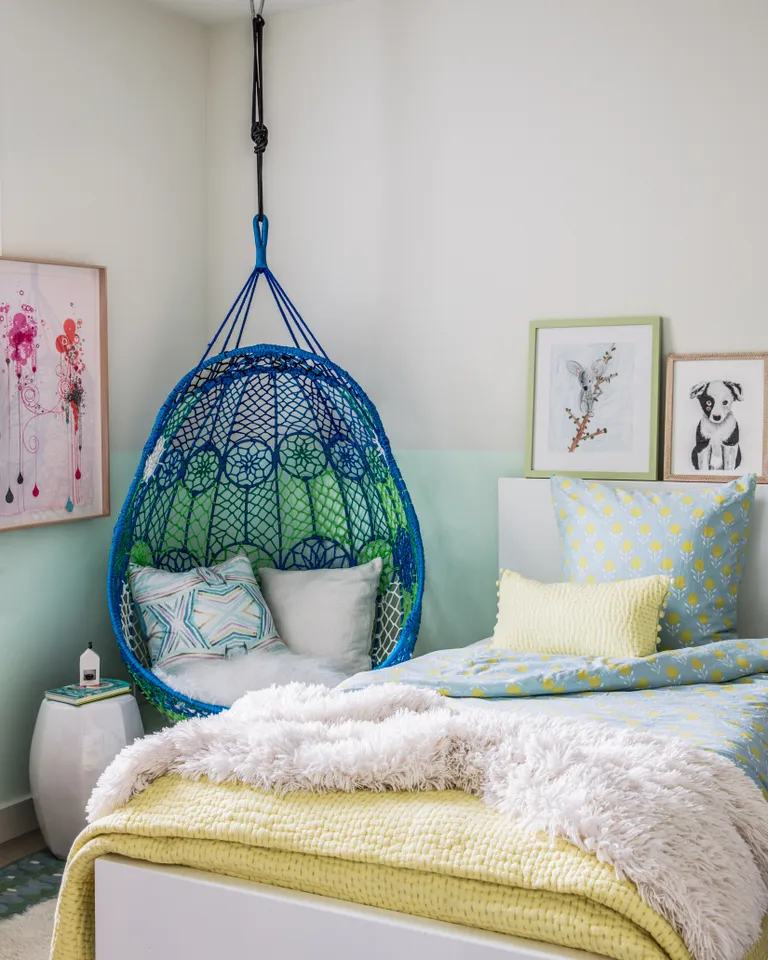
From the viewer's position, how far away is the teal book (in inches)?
112

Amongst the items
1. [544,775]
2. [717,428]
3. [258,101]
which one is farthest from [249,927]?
[258,101]

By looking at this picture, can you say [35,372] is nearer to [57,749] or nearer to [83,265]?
[83,265]

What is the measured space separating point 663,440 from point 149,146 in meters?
1.95

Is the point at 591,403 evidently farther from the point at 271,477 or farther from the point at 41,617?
the point at 41,617

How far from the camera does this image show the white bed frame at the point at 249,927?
1483 mm

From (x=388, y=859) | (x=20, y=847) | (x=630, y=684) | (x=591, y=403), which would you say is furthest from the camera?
(x=591, y=403)

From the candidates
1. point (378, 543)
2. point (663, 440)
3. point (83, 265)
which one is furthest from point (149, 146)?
point (663, 440)

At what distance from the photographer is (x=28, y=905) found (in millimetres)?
2541

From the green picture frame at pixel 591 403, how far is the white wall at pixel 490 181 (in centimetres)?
6

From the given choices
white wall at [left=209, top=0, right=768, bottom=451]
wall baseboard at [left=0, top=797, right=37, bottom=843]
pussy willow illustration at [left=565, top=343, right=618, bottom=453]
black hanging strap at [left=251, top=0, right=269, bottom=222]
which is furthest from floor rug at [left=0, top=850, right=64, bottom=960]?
black hanging strap at [left=251, top=0, right=269, bottom=222]

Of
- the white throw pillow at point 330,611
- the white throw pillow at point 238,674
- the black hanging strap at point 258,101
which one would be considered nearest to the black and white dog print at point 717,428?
the white throw pillow at point 330,611

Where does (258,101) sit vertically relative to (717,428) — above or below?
above

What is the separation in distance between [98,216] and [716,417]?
6.55 feet

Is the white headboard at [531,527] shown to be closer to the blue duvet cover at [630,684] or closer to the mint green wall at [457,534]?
the mint green wall at [457,534]
